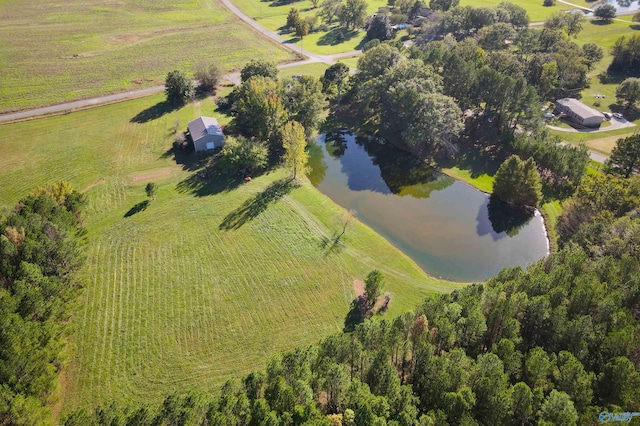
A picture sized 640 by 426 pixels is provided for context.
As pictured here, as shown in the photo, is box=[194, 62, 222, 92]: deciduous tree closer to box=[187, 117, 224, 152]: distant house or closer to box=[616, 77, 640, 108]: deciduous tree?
box=[187, 117, 224, 152]: distant house

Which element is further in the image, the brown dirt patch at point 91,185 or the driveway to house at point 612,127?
the driveway to house at point 612,127

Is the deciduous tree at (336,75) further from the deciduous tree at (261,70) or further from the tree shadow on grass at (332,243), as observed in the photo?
the tree shadow on grass at (332,243)

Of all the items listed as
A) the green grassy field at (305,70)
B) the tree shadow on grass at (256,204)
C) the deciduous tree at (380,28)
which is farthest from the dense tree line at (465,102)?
the deciduous tree at (380,28)

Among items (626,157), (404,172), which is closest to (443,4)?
(404,172)

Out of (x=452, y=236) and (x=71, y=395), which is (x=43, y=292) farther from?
(x=452, y=236)

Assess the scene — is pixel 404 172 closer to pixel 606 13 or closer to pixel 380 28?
pixel 380 28

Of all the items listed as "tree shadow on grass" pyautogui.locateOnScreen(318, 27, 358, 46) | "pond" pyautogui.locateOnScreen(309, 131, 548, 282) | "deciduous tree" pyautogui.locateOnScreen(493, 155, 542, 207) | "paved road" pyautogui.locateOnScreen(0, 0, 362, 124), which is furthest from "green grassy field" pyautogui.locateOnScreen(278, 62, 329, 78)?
"deciduous tree" pyautogui.locateOnScreen(493, 155, 542, 207)
